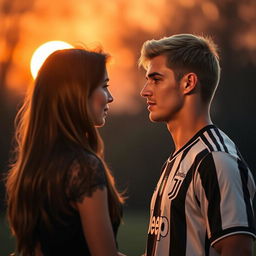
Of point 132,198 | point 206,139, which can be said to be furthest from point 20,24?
point 206,139

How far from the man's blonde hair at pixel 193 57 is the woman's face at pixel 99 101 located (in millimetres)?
559

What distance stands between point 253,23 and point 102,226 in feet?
30.9

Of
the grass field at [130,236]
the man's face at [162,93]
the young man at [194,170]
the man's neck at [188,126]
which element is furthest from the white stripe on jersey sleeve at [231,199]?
the grass field at [130,236]

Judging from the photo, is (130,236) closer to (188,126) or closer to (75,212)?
(188,126)

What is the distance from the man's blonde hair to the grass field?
5.86 meters

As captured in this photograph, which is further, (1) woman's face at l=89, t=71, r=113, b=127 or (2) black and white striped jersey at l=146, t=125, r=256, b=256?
(2) black and white striped jersey at l=146, t=125, r=256, b=256

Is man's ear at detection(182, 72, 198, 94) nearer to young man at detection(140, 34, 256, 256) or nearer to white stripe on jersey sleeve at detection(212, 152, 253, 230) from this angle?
young man at detection(140, 34, 256, 256)

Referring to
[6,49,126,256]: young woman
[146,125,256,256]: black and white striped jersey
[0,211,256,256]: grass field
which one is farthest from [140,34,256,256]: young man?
[0,211,256,256]: grass field

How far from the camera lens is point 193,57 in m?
2.68

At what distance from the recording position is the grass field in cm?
866

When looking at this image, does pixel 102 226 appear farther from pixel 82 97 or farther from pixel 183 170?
pixel 183 170

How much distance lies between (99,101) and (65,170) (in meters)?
0.30

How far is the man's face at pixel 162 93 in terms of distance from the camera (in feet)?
8.61

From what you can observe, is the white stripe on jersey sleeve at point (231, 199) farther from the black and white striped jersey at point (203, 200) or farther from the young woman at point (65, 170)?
the young woman at point (65, 170)
